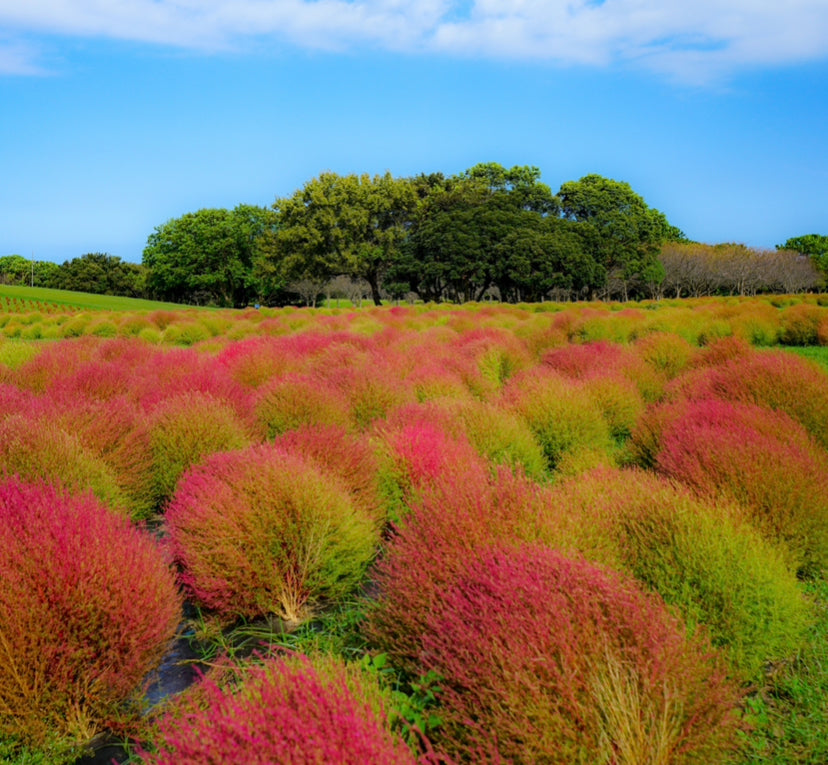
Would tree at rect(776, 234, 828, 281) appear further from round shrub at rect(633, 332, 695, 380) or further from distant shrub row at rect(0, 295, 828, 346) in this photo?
round shrub at rect(633, 332, 695, 380)

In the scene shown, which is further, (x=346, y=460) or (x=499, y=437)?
(x=499, y=437)

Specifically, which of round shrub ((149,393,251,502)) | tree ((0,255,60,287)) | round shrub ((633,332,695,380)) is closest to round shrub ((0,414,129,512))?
round shrub ((149,393,251,502))

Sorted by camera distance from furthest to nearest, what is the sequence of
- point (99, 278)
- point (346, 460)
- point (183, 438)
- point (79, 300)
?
point (99, 278) → point (79, 300) → point (183, 438) → point (346, 460)

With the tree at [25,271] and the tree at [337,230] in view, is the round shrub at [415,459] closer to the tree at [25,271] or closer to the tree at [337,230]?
the tree at [337,230]

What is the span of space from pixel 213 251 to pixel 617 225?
36738 millimetres

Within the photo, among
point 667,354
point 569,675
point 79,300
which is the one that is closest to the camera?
point 569,675

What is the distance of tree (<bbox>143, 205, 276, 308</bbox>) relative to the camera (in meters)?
60.7

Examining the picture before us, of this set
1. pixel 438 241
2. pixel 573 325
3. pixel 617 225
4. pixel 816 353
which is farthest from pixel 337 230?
pixel 816 353

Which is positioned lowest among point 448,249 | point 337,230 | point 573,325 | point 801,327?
point 801,327

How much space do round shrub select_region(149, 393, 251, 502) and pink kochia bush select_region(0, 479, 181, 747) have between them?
7.40 ft

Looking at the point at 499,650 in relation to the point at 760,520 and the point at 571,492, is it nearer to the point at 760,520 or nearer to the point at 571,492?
the point at 571,492

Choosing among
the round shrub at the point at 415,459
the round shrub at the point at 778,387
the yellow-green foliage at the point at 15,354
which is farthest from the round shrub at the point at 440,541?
the yellow-green foliage at the point at 15,354

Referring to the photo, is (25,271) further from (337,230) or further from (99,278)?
(337,230)

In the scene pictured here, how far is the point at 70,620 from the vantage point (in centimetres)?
263
